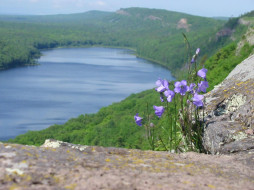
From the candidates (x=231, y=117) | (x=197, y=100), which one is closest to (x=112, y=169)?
(x=197, y=100)

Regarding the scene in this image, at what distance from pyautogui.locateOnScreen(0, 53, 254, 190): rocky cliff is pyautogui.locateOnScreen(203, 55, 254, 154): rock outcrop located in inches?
0.5

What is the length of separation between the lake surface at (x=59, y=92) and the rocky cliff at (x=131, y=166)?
43470 millimetres

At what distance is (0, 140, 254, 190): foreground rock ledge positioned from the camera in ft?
A: 8.61

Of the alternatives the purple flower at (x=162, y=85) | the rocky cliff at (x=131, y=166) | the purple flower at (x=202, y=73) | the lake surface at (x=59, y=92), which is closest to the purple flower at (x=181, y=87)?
the purple flower at (x=162, y=85)

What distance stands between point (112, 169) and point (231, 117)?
2.53 meters

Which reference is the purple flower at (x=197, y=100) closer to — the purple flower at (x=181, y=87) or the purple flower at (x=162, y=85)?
the purple flower at (x=181, y=87)

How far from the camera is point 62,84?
7975cm

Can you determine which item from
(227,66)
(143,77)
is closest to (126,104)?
(143,77)

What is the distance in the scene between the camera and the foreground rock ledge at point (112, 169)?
262 cm

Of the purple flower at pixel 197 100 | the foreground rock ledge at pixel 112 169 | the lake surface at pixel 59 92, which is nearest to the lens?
the foreground rock ledge at pixel 112 169

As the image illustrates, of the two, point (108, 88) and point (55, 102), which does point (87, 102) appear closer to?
point (55, 102)

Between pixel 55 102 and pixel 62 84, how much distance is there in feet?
57.0

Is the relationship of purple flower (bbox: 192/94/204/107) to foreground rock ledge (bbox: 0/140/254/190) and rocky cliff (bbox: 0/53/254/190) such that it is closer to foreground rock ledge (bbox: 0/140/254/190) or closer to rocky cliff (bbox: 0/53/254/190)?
rocky cliff (bbox: 0/53/254/190)

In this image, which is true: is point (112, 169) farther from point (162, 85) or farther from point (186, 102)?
point (186, 102)
